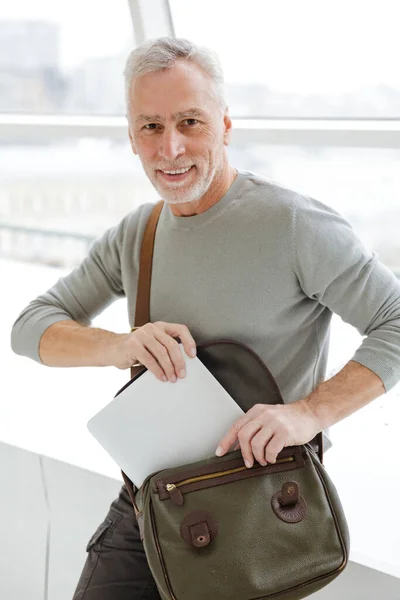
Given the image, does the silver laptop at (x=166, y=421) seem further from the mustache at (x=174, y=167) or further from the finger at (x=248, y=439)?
the mustache at (x=174, y=167)

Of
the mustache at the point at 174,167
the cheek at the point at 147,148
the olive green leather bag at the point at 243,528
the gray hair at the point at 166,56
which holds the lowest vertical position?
the olive green leather bag at the point at 243,528

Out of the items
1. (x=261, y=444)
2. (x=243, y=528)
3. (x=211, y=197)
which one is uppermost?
(x=211, y=197)

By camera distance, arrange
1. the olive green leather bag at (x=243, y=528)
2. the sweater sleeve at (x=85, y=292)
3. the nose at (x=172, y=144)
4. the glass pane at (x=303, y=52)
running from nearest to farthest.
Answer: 1. the olive green leather bag at (x=243, y=528)
2. the nose at (x=172, y=144)
3. the sweater sleeve at (x=85, y=292)
4. the glass pane at (x=303, y=52)

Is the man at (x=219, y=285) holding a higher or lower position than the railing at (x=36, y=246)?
higher

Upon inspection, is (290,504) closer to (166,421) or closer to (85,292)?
(166,421)

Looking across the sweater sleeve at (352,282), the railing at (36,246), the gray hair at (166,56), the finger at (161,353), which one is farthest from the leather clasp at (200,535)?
the railing at (36,246)

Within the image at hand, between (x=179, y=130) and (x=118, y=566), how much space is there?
0.87m

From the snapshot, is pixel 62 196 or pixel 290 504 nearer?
pixel 290 504

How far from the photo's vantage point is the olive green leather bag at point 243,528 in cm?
122

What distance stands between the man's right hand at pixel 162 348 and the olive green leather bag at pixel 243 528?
174mm

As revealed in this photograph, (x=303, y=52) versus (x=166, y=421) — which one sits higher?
(x=303, y=52)

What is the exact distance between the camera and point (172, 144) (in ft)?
4.83

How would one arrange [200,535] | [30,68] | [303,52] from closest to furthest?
[200,535] → [303,52] → [30,68]

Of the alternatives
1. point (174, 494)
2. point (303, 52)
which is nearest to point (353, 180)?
point (303, 52)
